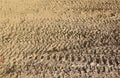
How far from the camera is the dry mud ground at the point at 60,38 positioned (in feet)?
16.3

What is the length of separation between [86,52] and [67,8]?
1.86 metres

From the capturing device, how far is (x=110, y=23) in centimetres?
622

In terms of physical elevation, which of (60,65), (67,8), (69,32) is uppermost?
(67,8)

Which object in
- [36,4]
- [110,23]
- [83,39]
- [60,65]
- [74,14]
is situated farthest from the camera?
[36,4]

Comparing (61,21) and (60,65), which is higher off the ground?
(61,21)

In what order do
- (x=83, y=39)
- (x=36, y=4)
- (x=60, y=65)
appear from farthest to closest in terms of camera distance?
(x=36, y=4) < (x=83, y=39) < (x=60, y=65)

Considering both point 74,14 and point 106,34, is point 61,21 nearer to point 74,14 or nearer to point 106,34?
point 74,14

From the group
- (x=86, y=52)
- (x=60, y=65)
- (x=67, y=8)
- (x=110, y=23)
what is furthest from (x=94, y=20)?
(x=60, y=65)

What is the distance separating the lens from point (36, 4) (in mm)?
7074

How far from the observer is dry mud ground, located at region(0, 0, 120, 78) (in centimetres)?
497

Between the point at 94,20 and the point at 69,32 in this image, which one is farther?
the point at 94,20

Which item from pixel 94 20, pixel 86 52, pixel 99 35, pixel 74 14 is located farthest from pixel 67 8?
pixel 86 52

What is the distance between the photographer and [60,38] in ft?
18.9

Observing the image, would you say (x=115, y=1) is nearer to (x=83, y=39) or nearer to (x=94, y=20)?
(x=94, y=20)
